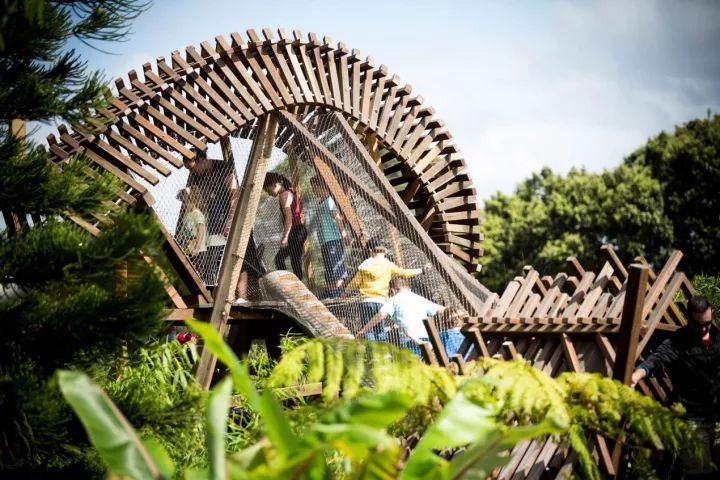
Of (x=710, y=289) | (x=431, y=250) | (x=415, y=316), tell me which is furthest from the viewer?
(x=710, y=289)

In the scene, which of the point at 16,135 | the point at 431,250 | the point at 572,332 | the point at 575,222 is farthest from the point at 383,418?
the point at 575,222

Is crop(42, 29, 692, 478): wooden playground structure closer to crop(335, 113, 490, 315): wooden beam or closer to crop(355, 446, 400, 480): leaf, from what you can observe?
crop(335, 113, 490, 315): wooden beam

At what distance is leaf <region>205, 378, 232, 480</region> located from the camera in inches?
72.9

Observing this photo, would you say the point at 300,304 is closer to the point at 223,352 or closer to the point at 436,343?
the point at 436,343

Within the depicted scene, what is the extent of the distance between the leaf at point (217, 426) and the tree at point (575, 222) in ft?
73.2

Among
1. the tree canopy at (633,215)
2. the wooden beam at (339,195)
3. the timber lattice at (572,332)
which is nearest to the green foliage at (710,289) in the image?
the timber lattice at (572,332)

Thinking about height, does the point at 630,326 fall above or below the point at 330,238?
below

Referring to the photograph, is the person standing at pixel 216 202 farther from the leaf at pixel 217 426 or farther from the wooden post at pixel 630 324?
the leaf at pixel 217 426

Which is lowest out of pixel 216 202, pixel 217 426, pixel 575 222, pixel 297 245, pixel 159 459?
pixel 159 459

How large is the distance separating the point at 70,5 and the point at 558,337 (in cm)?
272

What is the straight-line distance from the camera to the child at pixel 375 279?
4.78m

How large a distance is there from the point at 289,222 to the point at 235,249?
0.55 m

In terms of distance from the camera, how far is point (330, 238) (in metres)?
5.10

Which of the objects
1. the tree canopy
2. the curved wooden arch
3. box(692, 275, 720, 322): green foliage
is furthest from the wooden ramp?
the tree canopy
